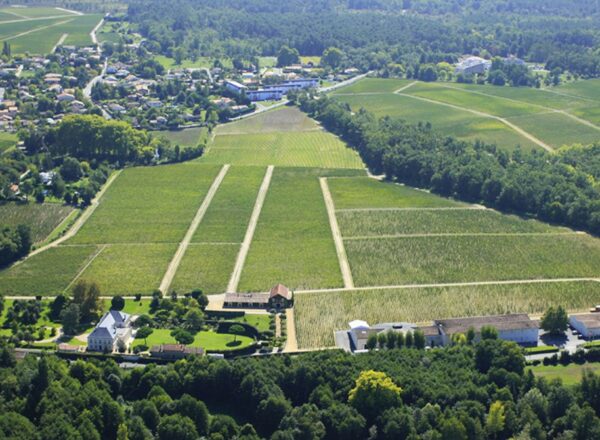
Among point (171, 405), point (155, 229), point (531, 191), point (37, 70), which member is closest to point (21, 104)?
point (37, 70)

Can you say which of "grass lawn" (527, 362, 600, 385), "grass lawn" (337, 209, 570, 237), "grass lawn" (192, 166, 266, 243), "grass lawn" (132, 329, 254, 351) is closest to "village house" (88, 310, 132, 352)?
"grass lawn" (132, 329, 254, 351)

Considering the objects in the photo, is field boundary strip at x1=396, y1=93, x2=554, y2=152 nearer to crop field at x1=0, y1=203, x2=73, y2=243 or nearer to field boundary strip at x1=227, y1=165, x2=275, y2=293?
field boundary strip at x1=227, y1=165, x2=275, y2=293

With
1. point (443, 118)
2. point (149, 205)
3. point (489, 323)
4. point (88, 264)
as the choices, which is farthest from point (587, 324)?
point (443, 118)

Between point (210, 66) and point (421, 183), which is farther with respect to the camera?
point (210, 66)

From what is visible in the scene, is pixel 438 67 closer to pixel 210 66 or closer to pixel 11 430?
pixel 210 66

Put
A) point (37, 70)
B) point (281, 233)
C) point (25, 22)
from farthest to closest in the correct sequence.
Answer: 1. point (25, 22)
2. point (37, 70)
3. point (281, 233)
